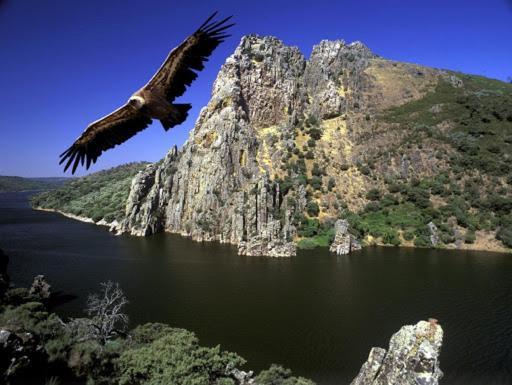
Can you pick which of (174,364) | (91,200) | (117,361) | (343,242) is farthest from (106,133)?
(91,200)

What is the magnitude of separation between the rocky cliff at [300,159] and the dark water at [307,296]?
257 inches

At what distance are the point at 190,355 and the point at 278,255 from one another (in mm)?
34467

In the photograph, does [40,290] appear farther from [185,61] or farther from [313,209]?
[313,209]

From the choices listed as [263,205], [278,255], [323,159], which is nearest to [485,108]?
[323,159]

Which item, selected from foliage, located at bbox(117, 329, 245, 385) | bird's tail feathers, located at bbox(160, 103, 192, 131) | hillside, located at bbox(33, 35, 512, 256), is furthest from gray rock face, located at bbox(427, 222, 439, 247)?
bird's tail feathers, located at bbox(160, 103, 192, 131)

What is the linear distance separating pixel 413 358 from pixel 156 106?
14.0 meters

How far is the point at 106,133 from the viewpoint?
676 cm

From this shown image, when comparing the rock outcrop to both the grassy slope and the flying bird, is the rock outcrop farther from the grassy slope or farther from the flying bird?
the grassy slope

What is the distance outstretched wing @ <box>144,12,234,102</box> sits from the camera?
6520mm

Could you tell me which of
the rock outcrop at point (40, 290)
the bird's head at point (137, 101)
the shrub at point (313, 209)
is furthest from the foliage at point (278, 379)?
the shrub at point (313, 209)

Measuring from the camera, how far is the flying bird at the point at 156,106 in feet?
21.3

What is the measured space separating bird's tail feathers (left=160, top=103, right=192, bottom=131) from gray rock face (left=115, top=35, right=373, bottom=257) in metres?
45.8

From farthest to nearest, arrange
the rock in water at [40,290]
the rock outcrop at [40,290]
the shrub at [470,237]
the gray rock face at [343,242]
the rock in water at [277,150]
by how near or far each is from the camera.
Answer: the rock in water at [277,150]
the shrub at [470,237]
the gray rock face at [343,242]
the rock in water at [40,290]
the rock outcrop at [40,290]

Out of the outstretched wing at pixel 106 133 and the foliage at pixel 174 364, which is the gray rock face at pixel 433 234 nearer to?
the foliage at pixel 174 364
